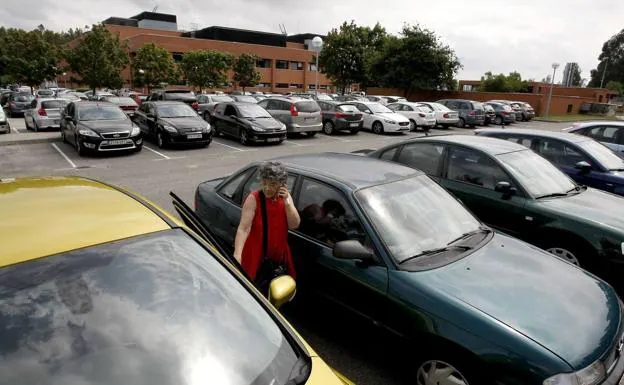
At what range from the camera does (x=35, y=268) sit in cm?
176

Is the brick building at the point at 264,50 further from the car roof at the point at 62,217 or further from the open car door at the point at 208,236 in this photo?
the car roof at the point at 62,217

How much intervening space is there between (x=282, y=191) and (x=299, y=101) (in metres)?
15.2

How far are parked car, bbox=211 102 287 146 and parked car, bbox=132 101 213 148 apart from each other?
139 cm

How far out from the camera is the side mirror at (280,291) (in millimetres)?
2385

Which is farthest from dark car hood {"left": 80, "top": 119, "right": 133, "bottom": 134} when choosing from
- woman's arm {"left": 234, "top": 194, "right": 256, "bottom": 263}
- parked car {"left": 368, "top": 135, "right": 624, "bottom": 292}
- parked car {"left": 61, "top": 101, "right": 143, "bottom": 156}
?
woman's arm {"left": 234, "top": 194, "right": 256, "bottom": 263}

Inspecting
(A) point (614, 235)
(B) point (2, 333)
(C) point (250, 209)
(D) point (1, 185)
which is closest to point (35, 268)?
(B) point (2, 333)

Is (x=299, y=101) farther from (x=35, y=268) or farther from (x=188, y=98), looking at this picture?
(x=35, y=268)

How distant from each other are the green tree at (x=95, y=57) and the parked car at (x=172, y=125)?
47.2 feet

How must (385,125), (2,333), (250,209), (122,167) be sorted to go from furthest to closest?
(385,125), (122,167), (250,209), (2,333)

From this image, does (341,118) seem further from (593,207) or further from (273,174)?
(273,174)

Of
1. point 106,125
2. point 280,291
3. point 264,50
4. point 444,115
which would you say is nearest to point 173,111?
point 106,125

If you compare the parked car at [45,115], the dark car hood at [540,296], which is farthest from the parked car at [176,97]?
the dark car hood at [540,296]

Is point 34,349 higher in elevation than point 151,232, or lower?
lower

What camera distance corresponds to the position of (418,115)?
22.0m
